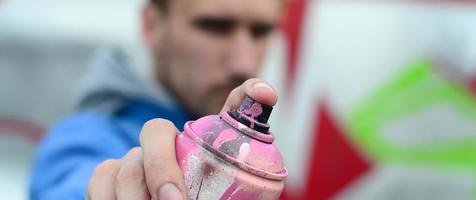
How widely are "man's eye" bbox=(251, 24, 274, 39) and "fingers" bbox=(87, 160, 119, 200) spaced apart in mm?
707

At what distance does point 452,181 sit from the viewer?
1.85 m

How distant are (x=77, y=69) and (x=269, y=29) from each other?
668 millimetres

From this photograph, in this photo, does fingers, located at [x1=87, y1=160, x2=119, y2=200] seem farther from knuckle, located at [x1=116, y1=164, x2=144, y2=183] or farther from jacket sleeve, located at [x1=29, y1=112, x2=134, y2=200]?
jacket sleeve, located at [x1=29, y1=112, x2=134, y2=200]

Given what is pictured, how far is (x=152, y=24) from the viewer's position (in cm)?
136

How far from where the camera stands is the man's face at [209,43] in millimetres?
1241

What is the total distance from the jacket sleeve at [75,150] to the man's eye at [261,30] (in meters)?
0.27

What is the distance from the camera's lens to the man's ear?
1332 mm

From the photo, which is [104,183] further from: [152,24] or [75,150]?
[152,24]

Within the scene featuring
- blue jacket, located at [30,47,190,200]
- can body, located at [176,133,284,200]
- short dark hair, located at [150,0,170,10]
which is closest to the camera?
can body, located at [176,133,284,200]

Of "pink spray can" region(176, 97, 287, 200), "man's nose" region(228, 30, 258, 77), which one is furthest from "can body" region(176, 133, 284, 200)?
"man's nose" region(228, 30, 258, 77)

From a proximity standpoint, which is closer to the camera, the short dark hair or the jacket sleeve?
the jacket sleeve

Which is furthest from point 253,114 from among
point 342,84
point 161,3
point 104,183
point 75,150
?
point 342,84

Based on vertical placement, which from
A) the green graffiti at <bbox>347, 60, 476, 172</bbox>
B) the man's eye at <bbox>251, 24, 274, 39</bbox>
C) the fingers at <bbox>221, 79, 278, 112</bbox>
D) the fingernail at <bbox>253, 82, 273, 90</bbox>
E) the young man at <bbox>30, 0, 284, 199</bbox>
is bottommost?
the green graffiti at <bbox>347, 60, 476, 172</bbox>

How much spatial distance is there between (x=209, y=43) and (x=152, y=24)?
5.6 inches
